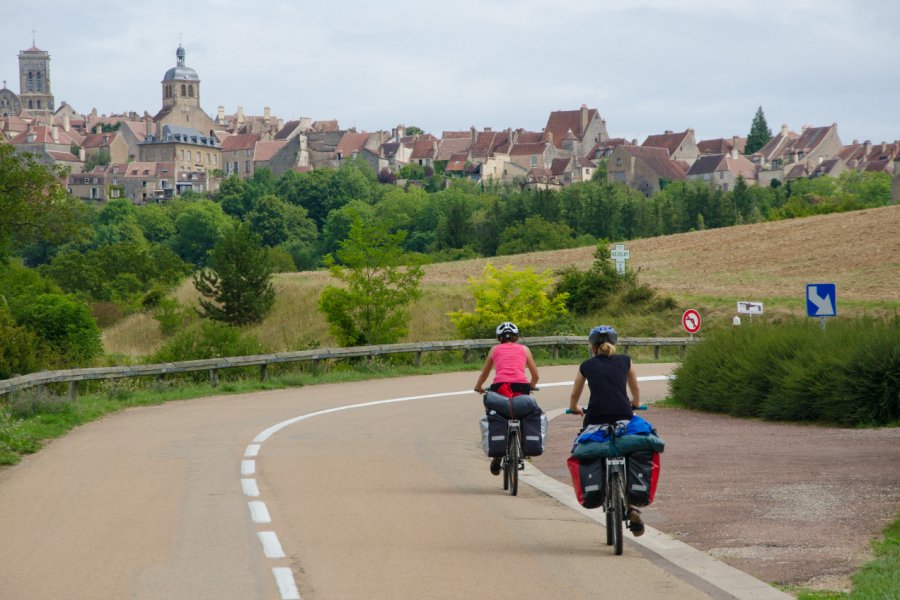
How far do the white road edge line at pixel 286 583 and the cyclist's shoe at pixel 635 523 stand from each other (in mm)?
2472

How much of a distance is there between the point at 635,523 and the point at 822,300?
15.3 metres

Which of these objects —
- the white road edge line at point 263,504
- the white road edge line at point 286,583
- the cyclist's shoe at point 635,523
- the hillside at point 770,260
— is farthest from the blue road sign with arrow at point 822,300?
the hillside at point 770,260

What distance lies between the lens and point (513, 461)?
41.2 ft

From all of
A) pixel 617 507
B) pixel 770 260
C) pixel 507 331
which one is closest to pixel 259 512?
pixel 507 331

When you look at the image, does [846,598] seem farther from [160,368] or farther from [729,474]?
[160,368]

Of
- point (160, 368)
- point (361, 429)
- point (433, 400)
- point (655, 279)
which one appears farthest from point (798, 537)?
point (655, 279)

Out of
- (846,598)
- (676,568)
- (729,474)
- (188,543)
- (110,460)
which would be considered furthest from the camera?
(110,460)

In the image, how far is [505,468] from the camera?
12.7m

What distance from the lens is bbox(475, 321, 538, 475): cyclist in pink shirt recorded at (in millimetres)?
12859

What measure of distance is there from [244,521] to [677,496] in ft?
13.3

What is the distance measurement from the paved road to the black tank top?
3.15 ft

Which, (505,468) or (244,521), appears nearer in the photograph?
(244,521)

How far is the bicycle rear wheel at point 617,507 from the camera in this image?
9234 millimetres

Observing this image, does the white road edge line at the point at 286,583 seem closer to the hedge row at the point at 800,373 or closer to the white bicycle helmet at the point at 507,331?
the white bicycle helmet at the point at 507,331
